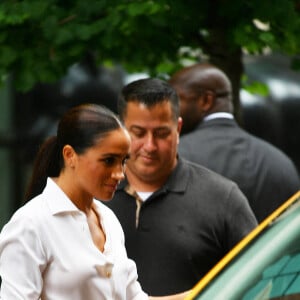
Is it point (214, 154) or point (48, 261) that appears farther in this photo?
point (214, 154)

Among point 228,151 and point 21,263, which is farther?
point 228,151

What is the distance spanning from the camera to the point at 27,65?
8.62 m

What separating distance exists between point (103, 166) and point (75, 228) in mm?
208

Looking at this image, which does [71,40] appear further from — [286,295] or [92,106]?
[286,295]

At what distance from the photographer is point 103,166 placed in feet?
14.6

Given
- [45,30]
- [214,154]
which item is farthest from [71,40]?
[214,154]

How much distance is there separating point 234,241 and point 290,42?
3056mm

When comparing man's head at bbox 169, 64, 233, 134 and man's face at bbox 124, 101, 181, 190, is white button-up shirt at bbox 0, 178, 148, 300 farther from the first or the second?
man's head at bbox 169, 64, 233, 134

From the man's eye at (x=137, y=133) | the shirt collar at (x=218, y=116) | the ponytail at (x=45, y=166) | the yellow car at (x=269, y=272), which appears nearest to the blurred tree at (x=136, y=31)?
the shirt collar at (x=218, y=116)

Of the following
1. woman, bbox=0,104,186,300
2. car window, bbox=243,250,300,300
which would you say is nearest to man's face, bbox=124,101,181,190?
woman, bbox=0,104,186,300

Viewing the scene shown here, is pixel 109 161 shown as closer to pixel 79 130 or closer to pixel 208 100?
pixel 79 130

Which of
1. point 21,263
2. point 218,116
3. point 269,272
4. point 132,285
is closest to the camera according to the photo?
point 269,272

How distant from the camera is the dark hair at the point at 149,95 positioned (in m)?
5.79

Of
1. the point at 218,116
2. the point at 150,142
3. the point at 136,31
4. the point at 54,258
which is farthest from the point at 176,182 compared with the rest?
the point at 136,31
